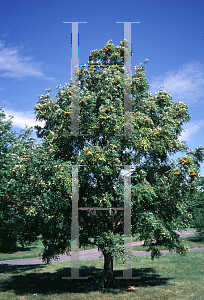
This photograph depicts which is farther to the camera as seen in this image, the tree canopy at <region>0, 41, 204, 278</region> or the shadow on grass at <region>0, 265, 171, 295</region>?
the shadow on grass at <region>0, 265, 171, 295</region>

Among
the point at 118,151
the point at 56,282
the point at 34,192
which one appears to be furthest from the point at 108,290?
the point at 118,151

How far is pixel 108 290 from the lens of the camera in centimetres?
1203

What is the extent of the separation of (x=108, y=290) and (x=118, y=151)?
618cm

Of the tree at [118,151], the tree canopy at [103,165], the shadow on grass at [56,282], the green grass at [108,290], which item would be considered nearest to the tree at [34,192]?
the tree canopy at [103,165]

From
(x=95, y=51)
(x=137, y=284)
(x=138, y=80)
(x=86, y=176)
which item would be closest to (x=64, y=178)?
(x=86, y=176)

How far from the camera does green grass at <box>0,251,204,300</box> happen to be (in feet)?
36.4

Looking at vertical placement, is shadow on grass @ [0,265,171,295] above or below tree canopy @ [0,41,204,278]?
below

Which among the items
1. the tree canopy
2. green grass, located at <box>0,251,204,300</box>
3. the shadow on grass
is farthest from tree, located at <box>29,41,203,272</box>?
the shadow on grass

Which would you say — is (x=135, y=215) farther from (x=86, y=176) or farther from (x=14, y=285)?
(x=14, y=285)

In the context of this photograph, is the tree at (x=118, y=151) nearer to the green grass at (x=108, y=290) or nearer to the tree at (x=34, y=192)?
the tree at (x=34, y=192)

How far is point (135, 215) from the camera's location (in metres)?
11.0

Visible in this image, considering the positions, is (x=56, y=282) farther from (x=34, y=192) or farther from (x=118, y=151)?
(x=118, y=151)

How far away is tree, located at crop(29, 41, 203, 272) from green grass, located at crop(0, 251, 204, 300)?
157cm

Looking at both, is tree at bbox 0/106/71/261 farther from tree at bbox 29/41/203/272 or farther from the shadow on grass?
the shadow on grass
